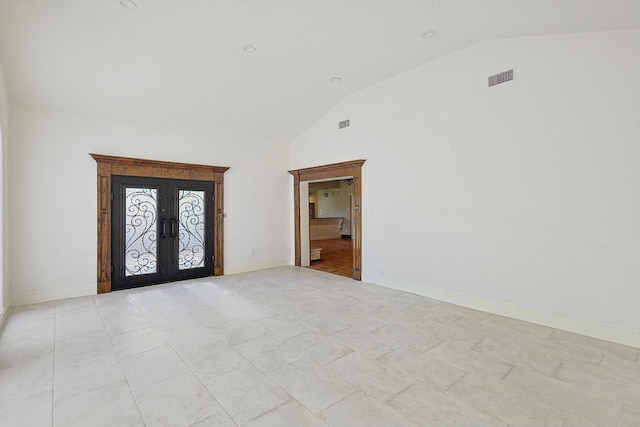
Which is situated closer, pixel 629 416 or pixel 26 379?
pixel 629 416

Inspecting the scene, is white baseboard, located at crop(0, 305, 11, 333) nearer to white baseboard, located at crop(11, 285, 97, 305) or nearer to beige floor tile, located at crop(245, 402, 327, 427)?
white baseboard, located at crop(11, 285, 97, 305)

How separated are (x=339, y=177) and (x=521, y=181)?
3.37 metres

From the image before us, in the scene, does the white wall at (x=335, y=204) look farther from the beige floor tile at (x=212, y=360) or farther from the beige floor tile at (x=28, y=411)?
the beige floor tile at (x=28, y=411)

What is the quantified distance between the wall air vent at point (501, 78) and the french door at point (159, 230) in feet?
17.6

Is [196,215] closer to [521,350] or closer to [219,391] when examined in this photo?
[219,391]

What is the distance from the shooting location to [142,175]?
18.1 ft

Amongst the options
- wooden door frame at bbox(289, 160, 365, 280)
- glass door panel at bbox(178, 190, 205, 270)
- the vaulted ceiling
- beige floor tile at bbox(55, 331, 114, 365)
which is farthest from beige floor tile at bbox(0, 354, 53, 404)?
wooden door frame at bbox(289, 160, 365, 280)

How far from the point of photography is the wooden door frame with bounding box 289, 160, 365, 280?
19.4 feet

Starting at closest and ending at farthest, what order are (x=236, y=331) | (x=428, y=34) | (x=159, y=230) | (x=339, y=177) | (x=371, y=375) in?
1. (x=371, y=375)
2. (x=236, y=331)
3. (x=428, y=34)
4. (x=159, y=230)
5. (x=339, y=177)

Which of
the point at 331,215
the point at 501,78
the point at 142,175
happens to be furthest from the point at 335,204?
the point at 501,78

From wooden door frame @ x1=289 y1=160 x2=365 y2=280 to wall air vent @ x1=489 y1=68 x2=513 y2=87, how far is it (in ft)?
7.89

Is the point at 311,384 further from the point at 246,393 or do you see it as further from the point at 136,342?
the point at 136,342

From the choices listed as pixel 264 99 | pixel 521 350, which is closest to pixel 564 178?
pixel 521 350

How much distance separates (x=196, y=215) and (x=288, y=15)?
4.21 meters
